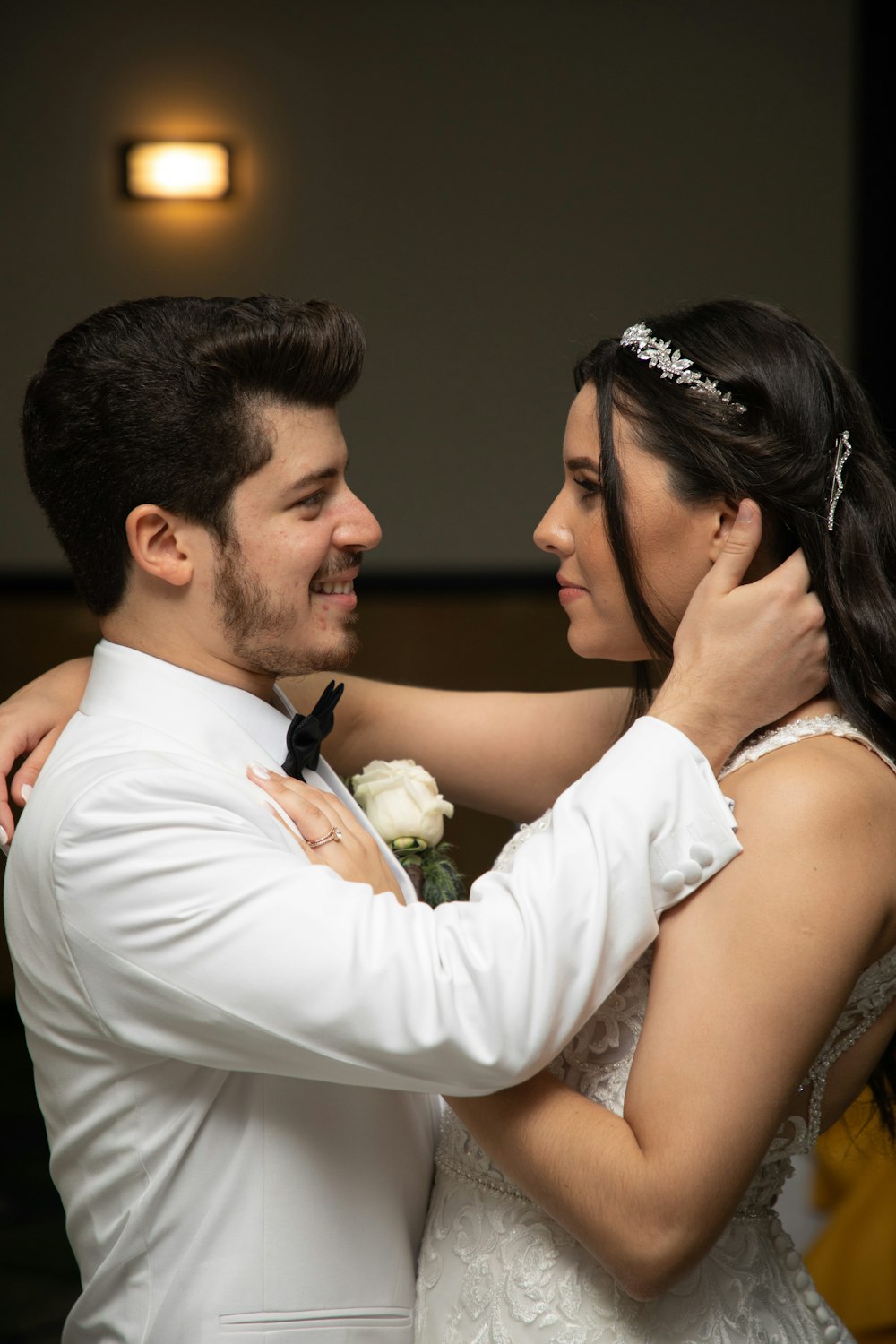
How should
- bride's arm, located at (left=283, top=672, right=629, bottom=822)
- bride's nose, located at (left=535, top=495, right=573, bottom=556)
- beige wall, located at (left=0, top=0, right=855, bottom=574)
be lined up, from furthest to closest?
beige wall, located at (left=0, top=0, right=855, bottom=574) < bride's arm, located at (left=283, top=672, right=629, bottom=822) < bride's nose, located at (left=535, top=495, right=573, bottom=556)

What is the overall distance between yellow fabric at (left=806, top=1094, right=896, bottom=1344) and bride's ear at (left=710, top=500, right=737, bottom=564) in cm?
148

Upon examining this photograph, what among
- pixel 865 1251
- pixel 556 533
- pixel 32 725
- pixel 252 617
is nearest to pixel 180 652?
pixel 252 617

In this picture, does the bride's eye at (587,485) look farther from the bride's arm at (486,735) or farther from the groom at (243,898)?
the bride's arm at (486,735)

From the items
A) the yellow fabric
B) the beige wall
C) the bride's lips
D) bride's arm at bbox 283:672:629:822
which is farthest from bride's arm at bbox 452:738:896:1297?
the beige wall

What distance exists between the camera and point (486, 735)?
2451 mm

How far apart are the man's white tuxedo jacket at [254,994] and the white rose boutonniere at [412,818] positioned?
34 centimetres

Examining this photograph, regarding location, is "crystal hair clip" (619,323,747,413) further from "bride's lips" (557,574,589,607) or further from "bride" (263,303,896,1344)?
"bride's lips" (557,574,589,607)

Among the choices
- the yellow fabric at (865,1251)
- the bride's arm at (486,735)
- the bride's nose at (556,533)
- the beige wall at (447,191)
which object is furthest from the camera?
the beige wall at (447,191)

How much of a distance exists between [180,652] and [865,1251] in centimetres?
211

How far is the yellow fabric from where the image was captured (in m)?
2.87

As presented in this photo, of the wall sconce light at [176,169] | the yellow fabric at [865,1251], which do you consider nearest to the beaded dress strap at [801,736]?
the yellow fabric at [865,1251]

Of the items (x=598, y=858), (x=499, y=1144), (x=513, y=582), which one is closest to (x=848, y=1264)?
(x=499, y=1144)

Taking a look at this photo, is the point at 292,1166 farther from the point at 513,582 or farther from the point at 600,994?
the point at 513,582

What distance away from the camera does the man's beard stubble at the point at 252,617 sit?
184 cm
